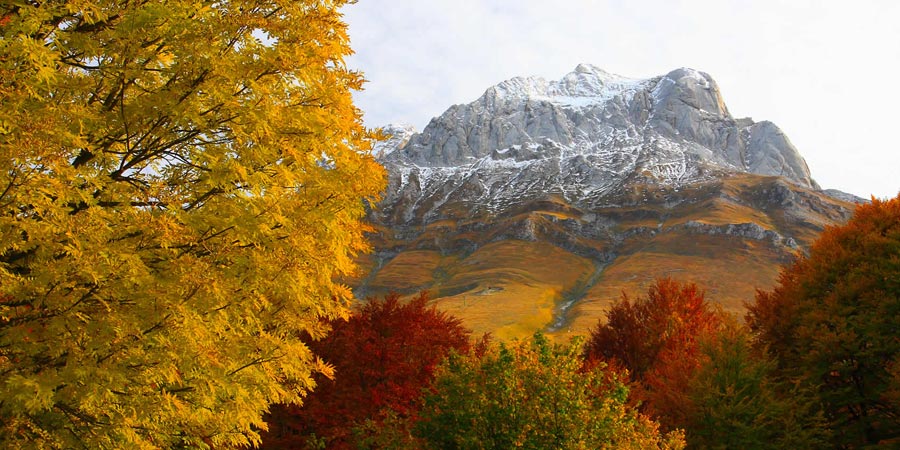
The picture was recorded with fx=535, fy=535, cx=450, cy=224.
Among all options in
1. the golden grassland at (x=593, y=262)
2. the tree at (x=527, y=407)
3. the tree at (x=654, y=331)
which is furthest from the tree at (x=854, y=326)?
the golden grassland at (x=593, y=262)

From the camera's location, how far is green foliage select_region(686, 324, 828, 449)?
17750mm

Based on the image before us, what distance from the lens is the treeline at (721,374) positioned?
40.2 feet

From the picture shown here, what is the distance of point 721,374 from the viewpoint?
773 inches

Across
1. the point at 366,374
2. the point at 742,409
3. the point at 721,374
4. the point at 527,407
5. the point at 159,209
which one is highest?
the point at 159,209

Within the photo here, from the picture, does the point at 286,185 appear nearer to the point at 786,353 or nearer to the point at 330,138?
the point at 330,138

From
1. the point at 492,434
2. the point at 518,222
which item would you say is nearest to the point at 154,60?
the point at 492,434

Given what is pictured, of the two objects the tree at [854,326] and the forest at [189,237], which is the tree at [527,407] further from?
the tree at [854,326]

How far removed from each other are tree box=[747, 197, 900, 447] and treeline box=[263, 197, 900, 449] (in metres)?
0.05

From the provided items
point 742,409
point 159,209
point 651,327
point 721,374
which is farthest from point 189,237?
point 651,327

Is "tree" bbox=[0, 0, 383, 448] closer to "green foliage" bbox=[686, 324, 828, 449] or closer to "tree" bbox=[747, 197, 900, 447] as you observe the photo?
"green foliage" bbox=[686, 324, 828, 449]

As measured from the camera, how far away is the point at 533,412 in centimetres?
1056

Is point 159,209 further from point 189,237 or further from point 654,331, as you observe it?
point 654,331

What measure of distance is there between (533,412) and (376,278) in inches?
5866

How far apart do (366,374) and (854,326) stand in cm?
1829
